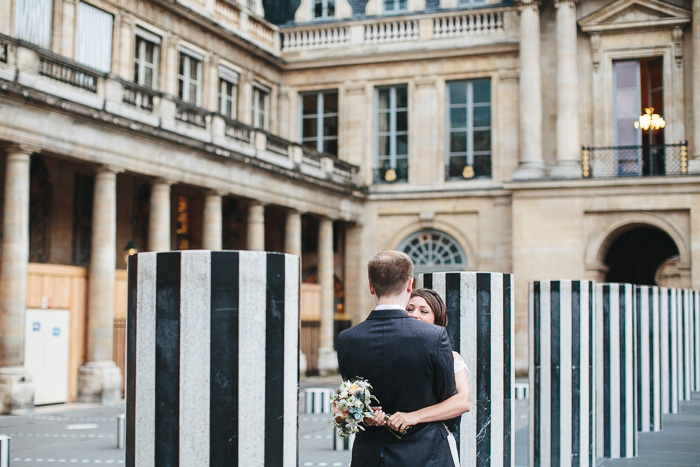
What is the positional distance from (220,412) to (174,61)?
967 inches

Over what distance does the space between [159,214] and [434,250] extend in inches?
504

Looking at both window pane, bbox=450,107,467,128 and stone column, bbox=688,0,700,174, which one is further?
window pane, bbox=450,107,467,128

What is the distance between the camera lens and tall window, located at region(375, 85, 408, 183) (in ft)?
111

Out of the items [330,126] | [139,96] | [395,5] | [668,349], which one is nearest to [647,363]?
[668,349]

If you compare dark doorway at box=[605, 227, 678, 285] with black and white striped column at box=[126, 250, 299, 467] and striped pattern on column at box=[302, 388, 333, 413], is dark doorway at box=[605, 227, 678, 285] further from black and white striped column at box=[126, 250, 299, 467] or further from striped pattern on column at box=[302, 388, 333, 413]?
black and white striped column at box=[126, 250, 299, 467]

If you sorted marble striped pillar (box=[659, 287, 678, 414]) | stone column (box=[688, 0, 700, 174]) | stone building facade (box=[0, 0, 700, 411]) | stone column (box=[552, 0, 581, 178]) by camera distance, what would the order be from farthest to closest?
stone column (box=[552, 0, 581, 178])
stone column (box=[688, 0, 700, 174])
stone building facade (box=[0, 0, 700, 411])
marble striped pillar (box=[659, 287, 678, 414])

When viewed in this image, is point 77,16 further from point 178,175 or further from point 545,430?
point 545,430

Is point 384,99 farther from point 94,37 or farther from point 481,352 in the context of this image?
point 481,352

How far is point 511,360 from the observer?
26.5 ft

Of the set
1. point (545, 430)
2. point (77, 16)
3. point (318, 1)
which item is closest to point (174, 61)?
point (77, 16)

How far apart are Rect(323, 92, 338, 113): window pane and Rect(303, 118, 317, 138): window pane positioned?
61 centimetres

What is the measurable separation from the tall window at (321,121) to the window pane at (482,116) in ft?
17.0

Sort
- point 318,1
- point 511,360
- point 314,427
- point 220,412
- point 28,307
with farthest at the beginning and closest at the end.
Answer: point 318,1
point 28,307
point 314,427
point 511,360
point 220,412

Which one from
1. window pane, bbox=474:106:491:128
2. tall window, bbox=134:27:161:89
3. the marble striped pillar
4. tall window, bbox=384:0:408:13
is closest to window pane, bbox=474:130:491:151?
window pane, bbox=474:106:491:128
